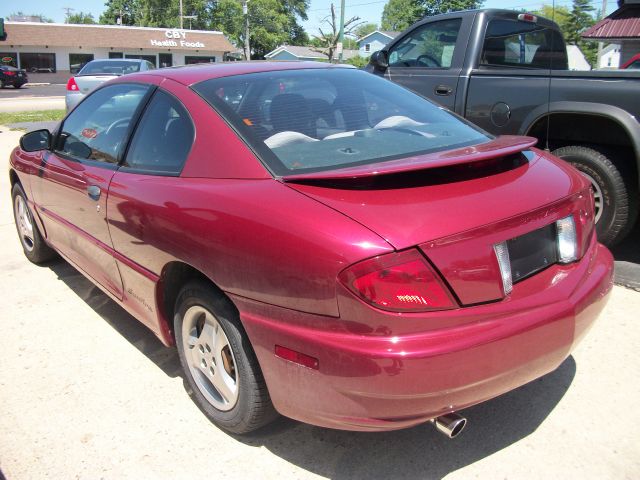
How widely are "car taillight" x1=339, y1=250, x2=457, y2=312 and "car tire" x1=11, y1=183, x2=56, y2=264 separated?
11.6 ft

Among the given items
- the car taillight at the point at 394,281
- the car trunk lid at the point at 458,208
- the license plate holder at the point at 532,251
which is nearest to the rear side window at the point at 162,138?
the car trunk lid at the point at 458,208

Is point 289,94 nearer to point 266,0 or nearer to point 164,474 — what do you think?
point 164,474

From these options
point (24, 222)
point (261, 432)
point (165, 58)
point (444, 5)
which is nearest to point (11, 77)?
point (165, 58)

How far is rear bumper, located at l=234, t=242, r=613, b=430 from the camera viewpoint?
6.01 ft

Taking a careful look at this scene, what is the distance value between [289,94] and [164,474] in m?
1.85

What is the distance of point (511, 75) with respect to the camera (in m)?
4.72

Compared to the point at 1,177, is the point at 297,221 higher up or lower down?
higher up

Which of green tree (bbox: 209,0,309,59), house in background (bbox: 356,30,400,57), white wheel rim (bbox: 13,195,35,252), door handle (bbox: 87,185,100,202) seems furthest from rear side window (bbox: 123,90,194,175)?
house in background (bbox: 356,30,400,57)

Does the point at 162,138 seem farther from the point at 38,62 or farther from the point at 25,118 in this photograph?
the point at 38,62

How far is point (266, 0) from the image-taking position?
68.1m

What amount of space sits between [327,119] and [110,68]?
13.2m

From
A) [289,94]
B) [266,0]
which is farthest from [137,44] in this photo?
[289,94]

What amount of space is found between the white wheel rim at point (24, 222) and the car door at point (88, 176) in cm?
72

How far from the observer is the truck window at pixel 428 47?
5.33 metres
